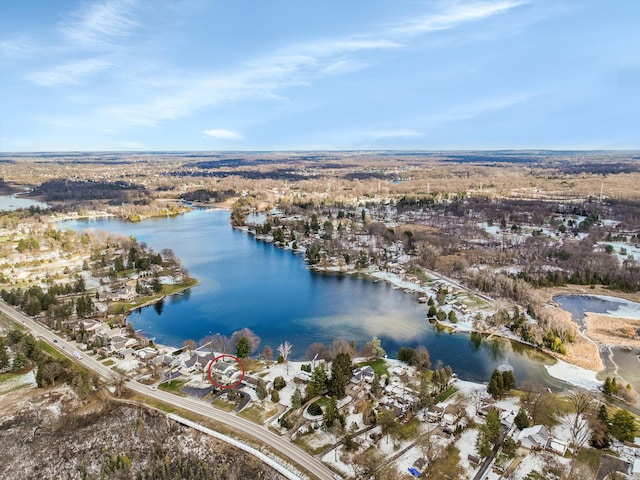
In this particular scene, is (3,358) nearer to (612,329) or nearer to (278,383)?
(278,383)

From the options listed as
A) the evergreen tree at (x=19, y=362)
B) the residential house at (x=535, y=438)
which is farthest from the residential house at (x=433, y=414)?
the evergreen tree at (x=19, y=362)

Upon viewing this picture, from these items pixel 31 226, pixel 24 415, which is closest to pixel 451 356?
pixel 24 415

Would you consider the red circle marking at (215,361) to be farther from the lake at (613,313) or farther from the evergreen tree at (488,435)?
the lake at (613,313)

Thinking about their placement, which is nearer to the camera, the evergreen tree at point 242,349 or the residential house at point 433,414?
the residential house at point 433,414

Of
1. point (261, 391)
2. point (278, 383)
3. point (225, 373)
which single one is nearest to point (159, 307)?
point (225, 373)

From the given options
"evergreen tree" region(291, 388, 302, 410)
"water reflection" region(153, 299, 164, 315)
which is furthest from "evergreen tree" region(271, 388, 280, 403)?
"water reflection" region(153, 299, 164, 315)

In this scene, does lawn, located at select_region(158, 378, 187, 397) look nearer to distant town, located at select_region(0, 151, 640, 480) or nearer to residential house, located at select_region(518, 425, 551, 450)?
distant town, located at select_region(0, 151, 640, 480)
